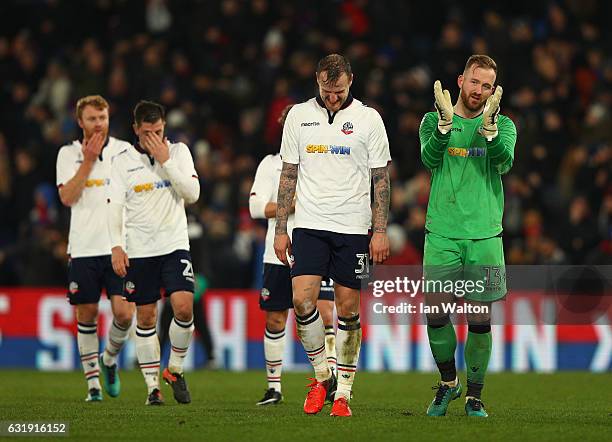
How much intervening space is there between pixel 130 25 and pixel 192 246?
25.4ft

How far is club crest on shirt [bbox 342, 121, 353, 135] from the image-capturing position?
33.7 feet

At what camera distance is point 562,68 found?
20.6m

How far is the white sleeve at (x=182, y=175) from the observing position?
1147cm

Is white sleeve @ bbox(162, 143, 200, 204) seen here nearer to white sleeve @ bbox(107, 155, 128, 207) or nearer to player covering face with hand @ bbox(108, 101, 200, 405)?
player covering face with hand @ bbox(108, 101, 200, 405)

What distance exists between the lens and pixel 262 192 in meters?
12.1

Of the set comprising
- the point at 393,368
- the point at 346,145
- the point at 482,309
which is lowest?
the point at 393,368

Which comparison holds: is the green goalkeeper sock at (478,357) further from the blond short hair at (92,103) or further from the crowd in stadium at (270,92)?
the crowd in stadium at (270,92)

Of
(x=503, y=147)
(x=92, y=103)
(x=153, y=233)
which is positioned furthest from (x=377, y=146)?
(x=92, y=103)

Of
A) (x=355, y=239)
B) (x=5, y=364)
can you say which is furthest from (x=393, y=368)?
(x=355, y=239)

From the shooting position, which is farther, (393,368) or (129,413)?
(393,368)

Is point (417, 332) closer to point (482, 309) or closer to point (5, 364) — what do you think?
point (5, 364)

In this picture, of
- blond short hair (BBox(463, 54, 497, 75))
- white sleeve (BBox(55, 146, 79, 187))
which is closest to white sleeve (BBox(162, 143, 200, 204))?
white sleeve (BBox(55, 146, 79, 187))

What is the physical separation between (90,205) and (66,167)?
44cm

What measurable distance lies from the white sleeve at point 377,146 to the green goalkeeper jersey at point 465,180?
12.2 inches
